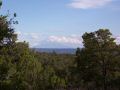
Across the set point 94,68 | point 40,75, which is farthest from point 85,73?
point 40,75

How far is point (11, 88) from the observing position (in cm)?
5144

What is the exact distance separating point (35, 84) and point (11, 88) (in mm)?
19022

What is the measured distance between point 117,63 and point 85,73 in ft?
15.8

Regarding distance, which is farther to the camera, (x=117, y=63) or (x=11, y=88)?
(x=117, y=63)

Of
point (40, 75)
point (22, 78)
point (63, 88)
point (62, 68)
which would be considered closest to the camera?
point (22, 78)

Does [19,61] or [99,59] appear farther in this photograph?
[99,59]

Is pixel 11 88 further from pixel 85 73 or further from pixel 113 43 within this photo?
pixel 113 43

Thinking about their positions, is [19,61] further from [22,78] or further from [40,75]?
[40,75]

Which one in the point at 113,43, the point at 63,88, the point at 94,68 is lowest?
the point at 63,88

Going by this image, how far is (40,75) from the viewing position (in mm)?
76562

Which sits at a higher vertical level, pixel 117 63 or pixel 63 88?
pixel 117 63

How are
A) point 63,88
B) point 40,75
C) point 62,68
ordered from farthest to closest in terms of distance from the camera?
point 62,68 → point 63,88 → point 40,75

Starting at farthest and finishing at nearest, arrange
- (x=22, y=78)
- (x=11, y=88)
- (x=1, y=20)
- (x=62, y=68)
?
(x=62, y=68), (x=22, y=78), (x=11, y=88), (x=1, y=20)

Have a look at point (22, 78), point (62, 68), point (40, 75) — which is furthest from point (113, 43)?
point (62, 68)
